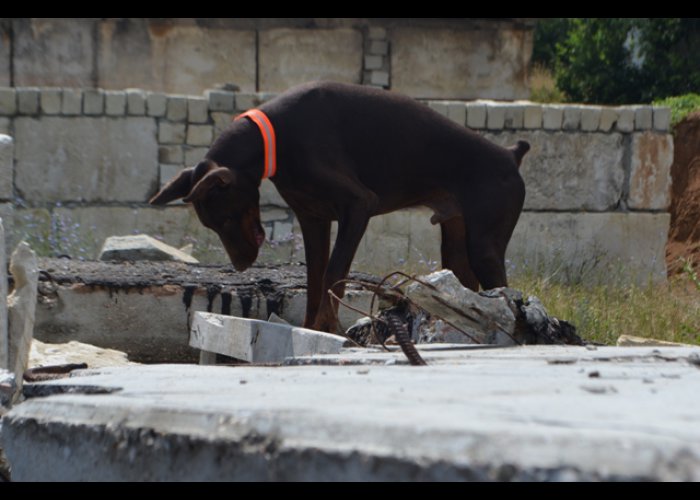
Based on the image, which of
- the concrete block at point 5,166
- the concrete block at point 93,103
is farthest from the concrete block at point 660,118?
the concrete block at point 5,166

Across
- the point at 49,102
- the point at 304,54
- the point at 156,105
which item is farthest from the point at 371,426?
the point at 304,54

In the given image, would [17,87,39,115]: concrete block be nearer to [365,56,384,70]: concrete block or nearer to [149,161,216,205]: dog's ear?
[149,161,216,205]: dog's ear

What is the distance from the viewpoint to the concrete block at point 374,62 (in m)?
15.1

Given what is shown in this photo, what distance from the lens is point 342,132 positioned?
19.4 ft

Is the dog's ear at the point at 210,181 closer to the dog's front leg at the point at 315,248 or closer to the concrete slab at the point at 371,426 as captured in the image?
the dog's front leg at the point at 315,248

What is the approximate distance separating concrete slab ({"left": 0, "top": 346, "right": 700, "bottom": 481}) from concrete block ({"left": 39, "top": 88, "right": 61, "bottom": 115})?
733 cm

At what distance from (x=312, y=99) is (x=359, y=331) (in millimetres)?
1542

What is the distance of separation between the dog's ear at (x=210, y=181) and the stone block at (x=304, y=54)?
935 centimetres

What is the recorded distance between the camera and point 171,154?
32.2 feet

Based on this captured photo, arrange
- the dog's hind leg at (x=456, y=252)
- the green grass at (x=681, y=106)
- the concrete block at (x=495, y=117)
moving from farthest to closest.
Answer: the green grass at (x=681, y=106) → the concrete block at (x=495, y=117) → the dog's hind leg at (x=456, y=252)

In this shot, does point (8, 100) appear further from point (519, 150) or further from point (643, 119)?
point (643, 119)

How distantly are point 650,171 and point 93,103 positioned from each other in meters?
4.93

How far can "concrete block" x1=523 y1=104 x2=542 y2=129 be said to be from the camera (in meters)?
10.1
